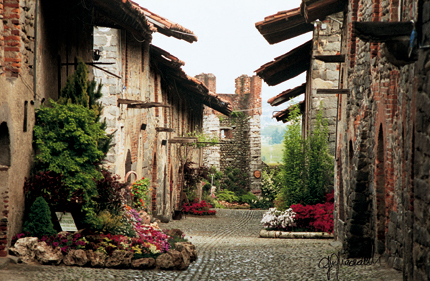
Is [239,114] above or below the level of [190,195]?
above

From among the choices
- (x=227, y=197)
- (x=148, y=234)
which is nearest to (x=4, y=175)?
(x=148, y=234)

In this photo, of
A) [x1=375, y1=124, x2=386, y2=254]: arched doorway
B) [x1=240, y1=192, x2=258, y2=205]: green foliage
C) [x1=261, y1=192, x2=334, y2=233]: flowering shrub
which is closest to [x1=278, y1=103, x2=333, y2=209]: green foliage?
[x1=261, y1=192, x2=334, y2=233]: flowering shrub

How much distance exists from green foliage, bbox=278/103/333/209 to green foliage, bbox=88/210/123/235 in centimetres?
711

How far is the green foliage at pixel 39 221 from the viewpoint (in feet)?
24.9

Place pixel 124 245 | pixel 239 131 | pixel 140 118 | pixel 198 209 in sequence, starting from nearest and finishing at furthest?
1. pixel 124 245
2. pixel 140 118
3. pixel 198 209
4. pixel 239 131

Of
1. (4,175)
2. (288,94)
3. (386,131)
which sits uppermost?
(288,94)

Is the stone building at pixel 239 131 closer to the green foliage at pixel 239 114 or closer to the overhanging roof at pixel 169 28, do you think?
the green foliage at pixel 239 114

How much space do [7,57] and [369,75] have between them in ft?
18.2

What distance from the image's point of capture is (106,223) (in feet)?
28.3

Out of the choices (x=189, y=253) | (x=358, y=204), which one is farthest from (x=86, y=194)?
(x=358, y=204)

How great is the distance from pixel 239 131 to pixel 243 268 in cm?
2466

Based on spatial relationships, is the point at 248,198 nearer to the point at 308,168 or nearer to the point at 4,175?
the point at 308,168

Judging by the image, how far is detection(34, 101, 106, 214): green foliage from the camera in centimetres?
810

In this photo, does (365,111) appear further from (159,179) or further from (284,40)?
(159,179)
